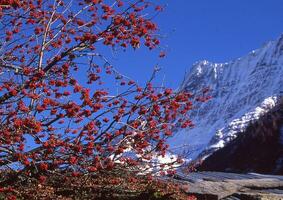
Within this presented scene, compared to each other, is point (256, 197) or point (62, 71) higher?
point (62, 71)

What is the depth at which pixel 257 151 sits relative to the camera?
336 feet

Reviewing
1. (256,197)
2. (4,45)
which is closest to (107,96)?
(4,45)

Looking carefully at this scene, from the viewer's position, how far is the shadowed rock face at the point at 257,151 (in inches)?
3931

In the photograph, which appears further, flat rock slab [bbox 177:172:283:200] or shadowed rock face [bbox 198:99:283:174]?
shadowed rock face [bbox 198:99:283:174]

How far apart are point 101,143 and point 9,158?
2347mm

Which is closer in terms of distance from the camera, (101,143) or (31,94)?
(31,94)

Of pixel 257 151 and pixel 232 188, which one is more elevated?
pixel 257 151

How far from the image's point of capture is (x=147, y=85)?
1280cm

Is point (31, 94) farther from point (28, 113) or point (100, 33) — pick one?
point (100, 33)

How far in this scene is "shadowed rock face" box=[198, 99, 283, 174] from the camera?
3931 inches

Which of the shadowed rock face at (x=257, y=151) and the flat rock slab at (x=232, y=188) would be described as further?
the shadowed rock face at (x=257, y=151)

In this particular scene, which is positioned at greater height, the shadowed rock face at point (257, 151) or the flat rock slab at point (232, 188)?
the shadowed rock face at point (257, 151)

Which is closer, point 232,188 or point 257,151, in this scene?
point 232,188

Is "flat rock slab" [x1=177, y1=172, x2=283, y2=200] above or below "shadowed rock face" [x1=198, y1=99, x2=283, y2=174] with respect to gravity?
below
